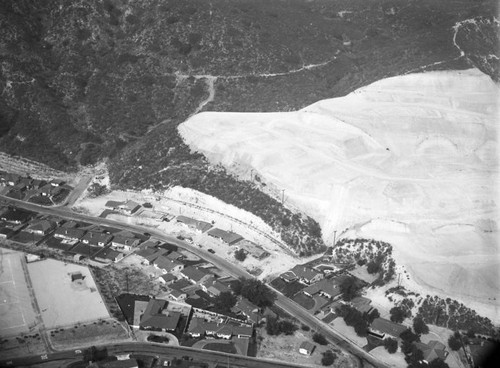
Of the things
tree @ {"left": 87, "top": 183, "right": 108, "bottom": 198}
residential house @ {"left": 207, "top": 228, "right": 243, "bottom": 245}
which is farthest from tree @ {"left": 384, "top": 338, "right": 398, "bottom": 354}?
tree @ {"left": 87, "top": 183, "right": 108, "bottom": 198}

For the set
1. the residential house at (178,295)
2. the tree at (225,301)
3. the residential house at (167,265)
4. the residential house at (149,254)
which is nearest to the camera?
the tree at (225,301)

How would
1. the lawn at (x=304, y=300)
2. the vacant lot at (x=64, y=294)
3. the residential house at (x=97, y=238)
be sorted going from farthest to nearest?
the residential house at (x=97, y=238) → the lawn at (x=304, y=300) → the vacant lot at (x=64, y=294)

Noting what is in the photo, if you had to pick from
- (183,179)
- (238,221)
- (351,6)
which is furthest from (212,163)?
(351,6)

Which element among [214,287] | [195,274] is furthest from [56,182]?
[214,287]

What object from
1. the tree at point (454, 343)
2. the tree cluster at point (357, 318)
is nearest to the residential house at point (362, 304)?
the tree cluster at point (357, 318)

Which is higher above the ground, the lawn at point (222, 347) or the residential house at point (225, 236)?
the residential house at point (225, 236)

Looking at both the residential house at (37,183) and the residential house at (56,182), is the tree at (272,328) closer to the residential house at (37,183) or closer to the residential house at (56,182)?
the residential house at (56,182)

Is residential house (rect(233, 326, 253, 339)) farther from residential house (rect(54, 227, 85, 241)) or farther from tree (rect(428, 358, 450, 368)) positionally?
residential house (rect(54, 227, 85, 241))

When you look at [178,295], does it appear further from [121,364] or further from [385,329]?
[385,329]
